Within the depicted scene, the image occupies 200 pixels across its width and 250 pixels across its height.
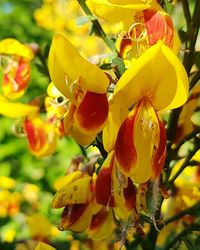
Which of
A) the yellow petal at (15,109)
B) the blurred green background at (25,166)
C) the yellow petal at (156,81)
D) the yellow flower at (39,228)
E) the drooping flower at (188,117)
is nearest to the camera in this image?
the yellow petal at (156,81)

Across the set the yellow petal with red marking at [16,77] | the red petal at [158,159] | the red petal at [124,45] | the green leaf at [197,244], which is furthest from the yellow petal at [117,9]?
the yellow petal with red marking at [16,77]

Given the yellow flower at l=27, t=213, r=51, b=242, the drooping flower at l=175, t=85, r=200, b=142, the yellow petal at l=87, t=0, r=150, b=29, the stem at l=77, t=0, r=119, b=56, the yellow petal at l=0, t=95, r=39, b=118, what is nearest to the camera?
the yellow petal at l=87, t=0, r=150, b=29

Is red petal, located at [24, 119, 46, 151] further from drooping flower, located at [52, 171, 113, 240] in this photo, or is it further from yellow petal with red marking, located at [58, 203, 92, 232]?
yellow petal with red marking, located at [58, 203, 92, 232]

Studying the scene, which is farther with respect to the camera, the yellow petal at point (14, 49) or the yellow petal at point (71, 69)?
the yellow petal at point (14, 49)

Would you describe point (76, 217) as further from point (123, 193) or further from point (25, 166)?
point (25, 166)

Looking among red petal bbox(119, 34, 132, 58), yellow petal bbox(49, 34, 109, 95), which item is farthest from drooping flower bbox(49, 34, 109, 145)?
red petal bbox(119, 34, 132, 58)

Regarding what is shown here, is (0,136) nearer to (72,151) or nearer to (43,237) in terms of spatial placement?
(72,151)

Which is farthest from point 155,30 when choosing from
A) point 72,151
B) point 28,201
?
point 72,151

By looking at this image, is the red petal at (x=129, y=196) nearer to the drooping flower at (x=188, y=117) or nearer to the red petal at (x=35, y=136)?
the drooping flower at (x=188, y=117)
